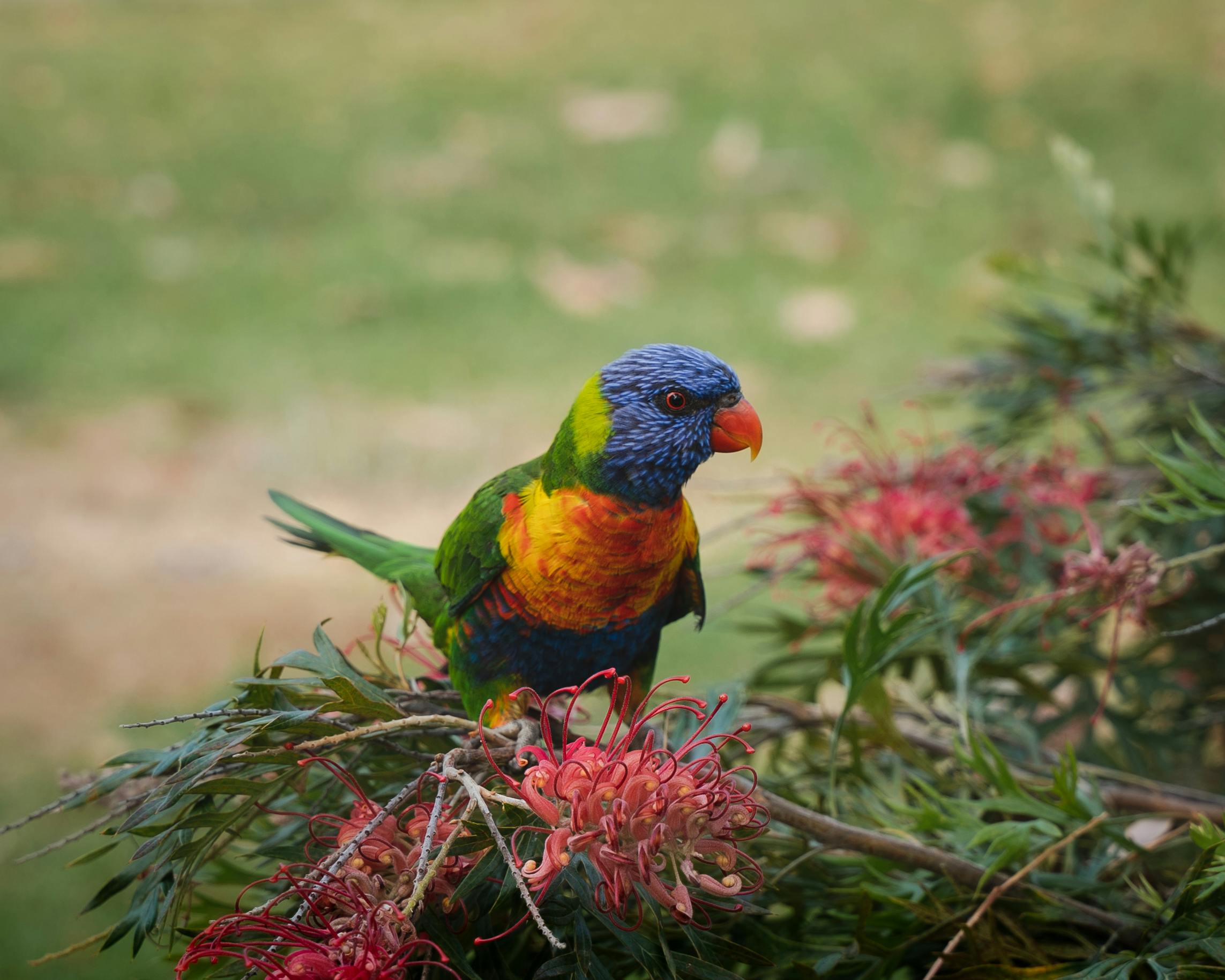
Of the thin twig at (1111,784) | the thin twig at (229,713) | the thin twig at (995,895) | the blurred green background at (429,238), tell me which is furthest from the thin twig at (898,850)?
the blurred green background at (429,238)

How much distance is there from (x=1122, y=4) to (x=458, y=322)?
199 cm

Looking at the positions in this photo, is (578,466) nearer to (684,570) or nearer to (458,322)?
(684,570)

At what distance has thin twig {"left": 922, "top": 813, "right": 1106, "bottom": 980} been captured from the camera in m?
0.49

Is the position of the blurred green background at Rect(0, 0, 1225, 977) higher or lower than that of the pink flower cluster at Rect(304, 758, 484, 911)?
higher

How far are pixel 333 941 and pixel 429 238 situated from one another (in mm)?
1999

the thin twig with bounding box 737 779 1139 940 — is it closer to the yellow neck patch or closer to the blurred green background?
the yellow neck patch

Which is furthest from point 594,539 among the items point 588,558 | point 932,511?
point 932,511

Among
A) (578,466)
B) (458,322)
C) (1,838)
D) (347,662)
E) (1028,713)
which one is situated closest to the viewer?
(347,662)

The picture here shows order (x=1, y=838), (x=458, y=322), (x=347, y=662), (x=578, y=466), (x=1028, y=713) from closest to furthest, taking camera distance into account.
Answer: (x=347, y=662) → (x=578, y=466) → (x=1028, y=713) → (x=1, y=838) → (x=458, y=322)

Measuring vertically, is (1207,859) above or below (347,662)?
below

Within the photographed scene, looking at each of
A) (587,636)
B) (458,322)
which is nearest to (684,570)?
(587,636)

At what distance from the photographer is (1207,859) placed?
45 cm

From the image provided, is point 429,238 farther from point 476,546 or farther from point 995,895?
point 995,895

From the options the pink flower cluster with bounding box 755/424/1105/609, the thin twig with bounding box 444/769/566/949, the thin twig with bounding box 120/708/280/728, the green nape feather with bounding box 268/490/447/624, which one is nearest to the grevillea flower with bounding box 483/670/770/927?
the thin twig with bounding box 444/769/566/949
